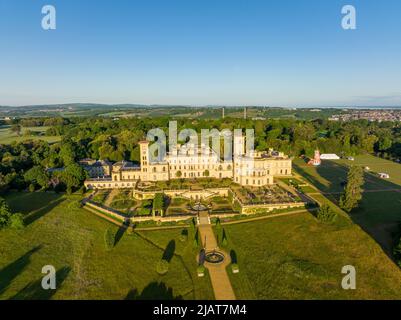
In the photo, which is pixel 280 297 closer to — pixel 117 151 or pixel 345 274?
pixel 345 274

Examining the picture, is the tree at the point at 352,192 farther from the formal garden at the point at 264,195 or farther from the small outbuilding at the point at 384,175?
the small outbuilding at the point at 384,175

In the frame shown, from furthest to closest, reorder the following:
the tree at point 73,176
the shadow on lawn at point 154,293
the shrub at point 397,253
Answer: the tree at point 73,176
the shrub at point 397,253
the shadow on lawn at point 154,293

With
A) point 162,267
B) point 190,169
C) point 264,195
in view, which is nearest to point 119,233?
point 162,267

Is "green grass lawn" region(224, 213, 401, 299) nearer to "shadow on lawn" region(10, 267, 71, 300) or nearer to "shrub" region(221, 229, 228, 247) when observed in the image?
"shrub" region(221, 229, 228, 247)

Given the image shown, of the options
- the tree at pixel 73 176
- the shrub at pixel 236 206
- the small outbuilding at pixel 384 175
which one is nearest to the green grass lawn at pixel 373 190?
the small outbuilding at pixel 384 175

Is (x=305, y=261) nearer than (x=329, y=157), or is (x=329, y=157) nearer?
(x=305, y=261)

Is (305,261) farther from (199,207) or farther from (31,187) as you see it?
(31,187)
